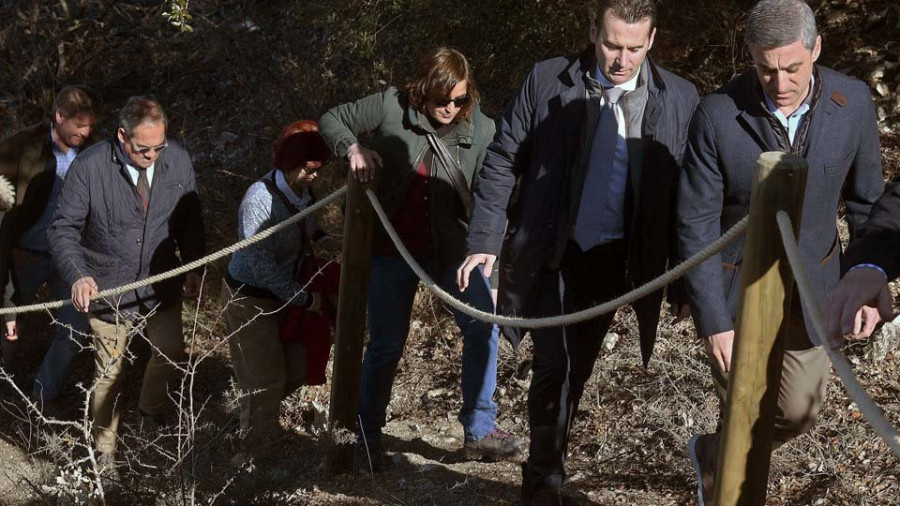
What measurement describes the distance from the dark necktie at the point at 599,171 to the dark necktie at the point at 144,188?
7.97 feet

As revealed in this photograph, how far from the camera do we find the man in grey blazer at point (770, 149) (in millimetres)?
3355

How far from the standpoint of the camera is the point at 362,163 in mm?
4363

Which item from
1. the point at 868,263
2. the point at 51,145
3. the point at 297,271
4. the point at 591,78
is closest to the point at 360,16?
the point at 51,145

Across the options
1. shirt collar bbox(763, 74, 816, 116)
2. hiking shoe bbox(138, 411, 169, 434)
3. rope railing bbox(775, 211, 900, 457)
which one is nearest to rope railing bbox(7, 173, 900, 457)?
rope railing bbox(775, 211, 900, 457)

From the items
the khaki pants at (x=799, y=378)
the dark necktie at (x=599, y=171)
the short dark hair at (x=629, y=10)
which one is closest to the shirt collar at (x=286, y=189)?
the dark necktie at (x=599, y=171)

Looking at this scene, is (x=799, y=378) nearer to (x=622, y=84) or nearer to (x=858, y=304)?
(x=858, y=304)

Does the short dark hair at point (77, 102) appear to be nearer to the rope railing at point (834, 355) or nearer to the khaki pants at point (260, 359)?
the khaki pants at point (260, 359)

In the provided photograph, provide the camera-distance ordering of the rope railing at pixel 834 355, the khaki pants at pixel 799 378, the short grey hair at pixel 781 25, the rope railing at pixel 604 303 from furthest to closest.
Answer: the khaki pants at pixel 799 378 → the short grey hair at pixel 781 25 → the rope railing at pixel 604 303 → the rope railing at pixel 834 355

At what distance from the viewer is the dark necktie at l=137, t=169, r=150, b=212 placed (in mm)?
5234

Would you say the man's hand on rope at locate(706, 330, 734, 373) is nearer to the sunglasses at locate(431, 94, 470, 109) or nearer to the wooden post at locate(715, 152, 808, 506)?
the wooden post at locate(715, 152, 808, 506)

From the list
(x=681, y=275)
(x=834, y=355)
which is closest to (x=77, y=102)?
A: (x=681, y=275)

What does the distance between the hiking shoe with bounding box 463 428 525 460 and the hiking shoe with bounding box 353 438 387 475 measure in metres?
0.44

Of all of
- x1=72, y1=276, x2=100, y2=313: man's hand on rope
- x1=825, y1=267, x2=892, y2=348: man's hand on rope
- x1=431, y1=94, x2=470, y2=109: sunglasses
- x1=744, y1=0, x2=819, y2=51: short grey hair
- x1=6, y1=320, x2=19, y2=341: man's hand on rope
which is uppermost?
x1=744, y1=0, x2=819, y2=51: short grey hair

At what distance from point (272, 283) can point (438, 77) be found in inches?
53.7
